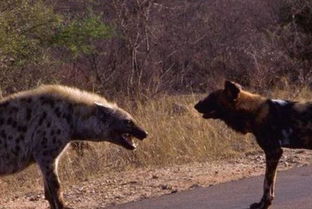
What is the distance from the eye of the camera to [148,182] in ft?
32.2

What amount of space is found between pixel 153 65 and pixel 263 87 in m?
3.62

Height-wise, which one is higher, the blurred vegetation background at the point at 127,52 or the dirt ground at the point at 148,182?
the blurred vegetation background at the point at 127,52

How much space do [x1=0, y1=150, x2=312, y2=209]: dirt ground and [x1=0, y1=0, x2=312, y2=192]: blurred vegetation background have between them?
22.6 inches

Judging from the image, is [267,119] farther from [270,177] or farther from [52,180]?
[52,180]

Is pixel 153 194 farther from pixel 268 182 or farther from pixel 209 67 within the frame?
pixel 209 67

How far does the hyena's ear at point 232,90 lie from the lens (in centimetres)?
836

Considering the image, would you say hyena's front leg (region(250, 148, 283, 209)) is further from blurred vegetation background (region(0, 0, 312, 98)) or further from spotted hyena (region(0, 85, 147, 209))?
blurred vegetation background (region(0, 0, 312, 98))

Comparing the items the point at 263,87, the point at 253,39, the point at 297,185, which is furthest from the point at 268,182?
the point at 253,39

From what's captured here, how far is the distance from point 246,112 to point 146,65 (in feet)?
37.2

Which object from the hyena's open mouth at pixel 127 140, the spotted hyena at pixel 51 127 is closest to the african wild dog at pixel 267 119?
the hyena's open mouth at pixel 127 140

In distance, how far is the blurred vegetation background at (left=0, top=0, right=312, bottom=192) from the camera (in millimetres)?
11844

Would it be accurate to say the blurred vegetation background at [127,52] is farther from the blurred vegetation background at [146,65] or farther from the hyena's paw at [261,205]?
the hyena's paw at [261,205]

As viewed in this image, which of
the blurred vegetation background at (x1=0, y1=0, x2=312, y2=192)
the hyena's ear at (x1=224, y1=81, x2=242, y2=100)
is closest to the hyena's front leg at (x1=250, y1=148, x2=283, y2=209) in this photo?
the hyena's ear at (x1=224, y1=81, x2=242, y2=100)

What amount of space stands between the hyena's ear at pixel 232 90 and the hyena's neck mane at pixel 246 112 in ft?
0.22
